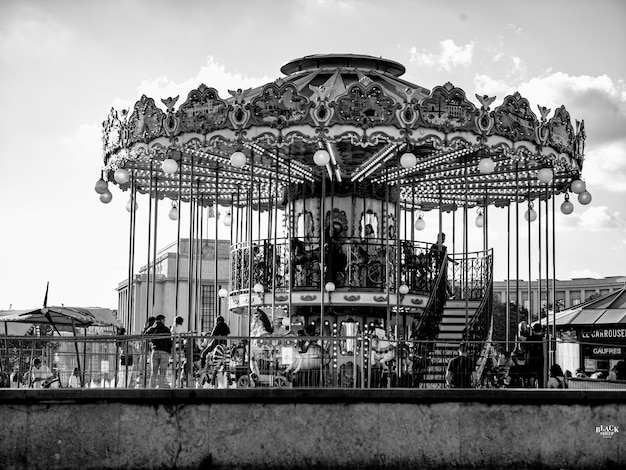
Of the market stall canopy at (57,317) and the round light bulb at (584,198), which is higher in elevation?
the round light bulb at (584,198)

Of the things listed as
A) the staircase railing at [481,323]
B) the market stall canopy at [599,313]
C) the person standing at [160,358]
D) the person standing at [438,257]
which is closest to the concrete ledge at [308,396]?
the person standing at [160,358]

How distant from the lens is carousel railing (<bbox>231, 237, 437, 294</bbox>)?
24.3m

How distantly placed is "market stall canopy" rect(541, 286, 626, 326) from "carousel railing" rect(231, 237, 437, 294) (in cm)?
841

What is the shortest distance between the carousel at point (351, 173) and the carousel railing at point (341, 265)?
3 cm

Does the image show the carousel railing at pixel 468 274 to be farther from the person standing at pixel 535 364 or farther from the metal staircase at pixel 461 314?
the person standing at pixel 535 364

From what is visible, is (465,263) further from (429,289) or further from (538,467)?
(538,467)

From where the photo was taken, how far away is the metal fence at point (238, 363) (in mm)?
15430

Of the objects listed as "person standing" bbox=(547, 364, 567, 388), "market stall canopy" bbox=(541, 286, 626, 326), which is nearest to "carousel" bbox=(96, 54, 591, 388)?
"person standing" bbox=(547, 364, 567, 388)

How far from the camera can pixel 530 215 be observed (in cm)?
2731

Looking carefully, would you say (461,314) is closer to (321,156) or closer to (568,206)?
(568,206)

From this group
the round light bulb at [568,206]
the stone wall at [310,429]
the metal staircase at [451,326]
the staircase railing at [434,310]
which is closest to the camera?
the stone wall at [310,429]

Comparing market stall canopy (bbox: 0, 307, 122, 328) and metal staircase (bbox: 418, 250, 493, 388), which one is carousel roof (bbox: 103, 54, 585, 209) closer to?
metal staircase (bbox: 418, 250, 493, 388)

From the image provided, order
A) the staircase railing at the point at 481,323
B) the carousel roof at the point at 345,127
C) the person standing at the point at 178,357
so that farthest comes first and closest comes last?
the staircase railing at the point at 481,323
the carousel roof at the point at 345,127
the person standing at the point at 178,357

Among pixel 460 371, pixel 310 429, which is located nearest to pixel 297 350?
pixel 310 429
